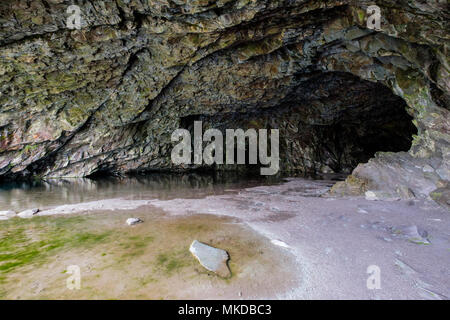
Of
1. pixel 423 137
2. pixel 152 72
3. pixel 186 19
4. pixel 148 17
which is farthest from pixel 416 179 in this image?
pixel 152 72

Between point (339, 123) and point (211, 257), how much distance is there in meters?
19.8

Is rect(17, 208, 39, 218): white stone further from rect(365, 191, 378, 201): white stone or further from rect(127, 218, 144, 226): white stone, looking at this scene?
rect(365, 191, 378, 201): white stone

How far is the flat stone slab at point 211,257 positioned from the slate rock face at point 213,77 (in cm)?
653

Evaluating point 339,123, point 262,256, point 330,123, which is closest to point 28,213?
point 262,256

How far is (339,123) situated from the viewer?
20625 mm

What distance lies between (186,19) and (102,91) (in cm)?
698

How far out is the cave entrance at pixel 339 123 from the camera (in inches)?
573

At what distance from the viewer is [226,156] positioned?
75.1 feet

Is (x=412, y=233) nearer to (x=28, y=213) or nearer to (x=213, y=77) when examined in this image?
(x=28, y=213)

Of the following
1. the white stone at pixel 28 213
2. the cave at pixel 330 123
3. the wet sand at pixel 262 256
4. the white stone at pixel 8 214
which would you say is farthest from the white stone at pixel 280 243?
the cave at pixel 330 123

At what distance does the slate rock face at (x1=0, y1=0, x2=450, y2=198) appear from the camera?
7.48 metres

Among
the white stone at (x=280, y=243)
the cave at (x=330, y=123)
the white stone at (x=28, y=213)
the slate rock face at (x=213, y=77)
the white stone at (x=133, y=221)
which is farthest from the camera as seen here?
the cave at (x=330, y=123)

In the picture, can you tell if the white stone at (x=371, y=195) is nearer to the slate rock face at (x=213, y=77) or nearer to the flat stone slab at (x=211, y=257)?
the slate rock face at (x=213, y=77)
